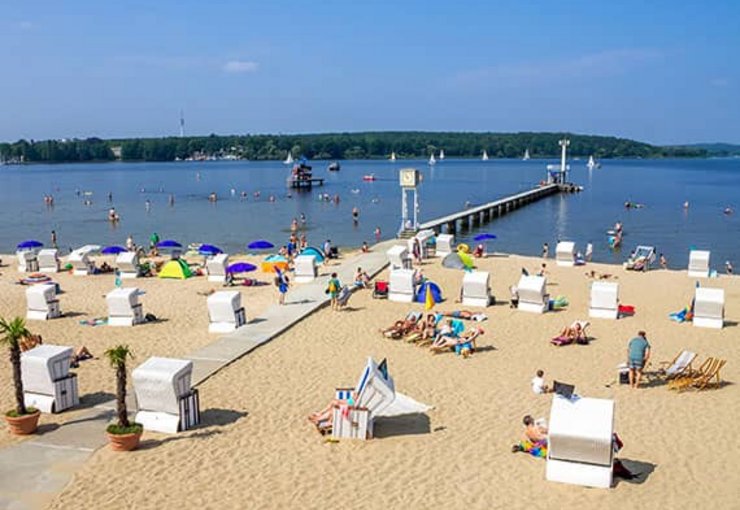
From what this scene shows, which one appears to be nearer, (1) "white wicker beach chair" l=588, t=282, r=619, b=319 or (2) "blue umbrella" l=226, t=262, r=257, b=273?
(1) "white wicker beach chair" l=588, t=282, r=619, b=319

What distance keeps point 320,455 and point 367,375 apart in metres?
1.34

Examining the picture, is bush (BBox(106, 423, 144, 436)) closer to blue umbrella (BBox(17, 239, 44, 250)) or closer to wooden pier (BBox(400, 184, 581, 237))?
blue umbrella (BBox(17, 239, 44, 250))

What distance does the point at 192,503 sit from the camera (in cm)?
839

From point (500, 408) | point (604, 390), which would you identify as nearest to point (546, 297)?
point (604, 390)

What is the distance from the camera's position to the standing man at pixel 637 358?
12.5 metres

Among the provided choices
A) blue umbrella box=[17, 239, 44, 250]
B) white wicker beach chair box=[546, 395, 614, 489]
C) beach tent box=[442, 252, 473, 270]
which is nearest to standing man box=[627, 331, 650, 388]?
white wicker beach chair box=[546, 395, 614, 489]

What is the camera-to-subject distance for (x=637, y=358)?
12609 millimetres

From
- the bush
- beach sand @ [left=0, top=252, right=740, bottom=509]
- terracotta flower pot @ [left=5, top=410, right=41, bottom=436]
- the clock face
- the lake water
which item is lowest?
the lake water

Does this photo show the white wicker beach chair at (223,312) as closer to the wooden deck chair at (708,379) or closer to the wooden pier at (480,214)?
the wooden deck chair at (708,379)

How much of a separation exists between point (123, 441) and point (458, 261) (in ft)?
56.3

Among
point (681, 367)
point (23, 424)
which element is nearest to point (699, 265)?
point (681, 367)

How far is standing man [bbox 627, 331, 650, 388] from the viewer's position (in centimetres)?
1255

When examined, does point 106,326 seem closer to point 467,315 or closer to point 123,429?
point 123,429

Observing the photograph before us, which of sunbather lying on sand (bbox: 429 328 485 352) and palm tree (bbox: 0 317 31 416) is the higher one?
palm tree (bbox: 0 317 31 416)
